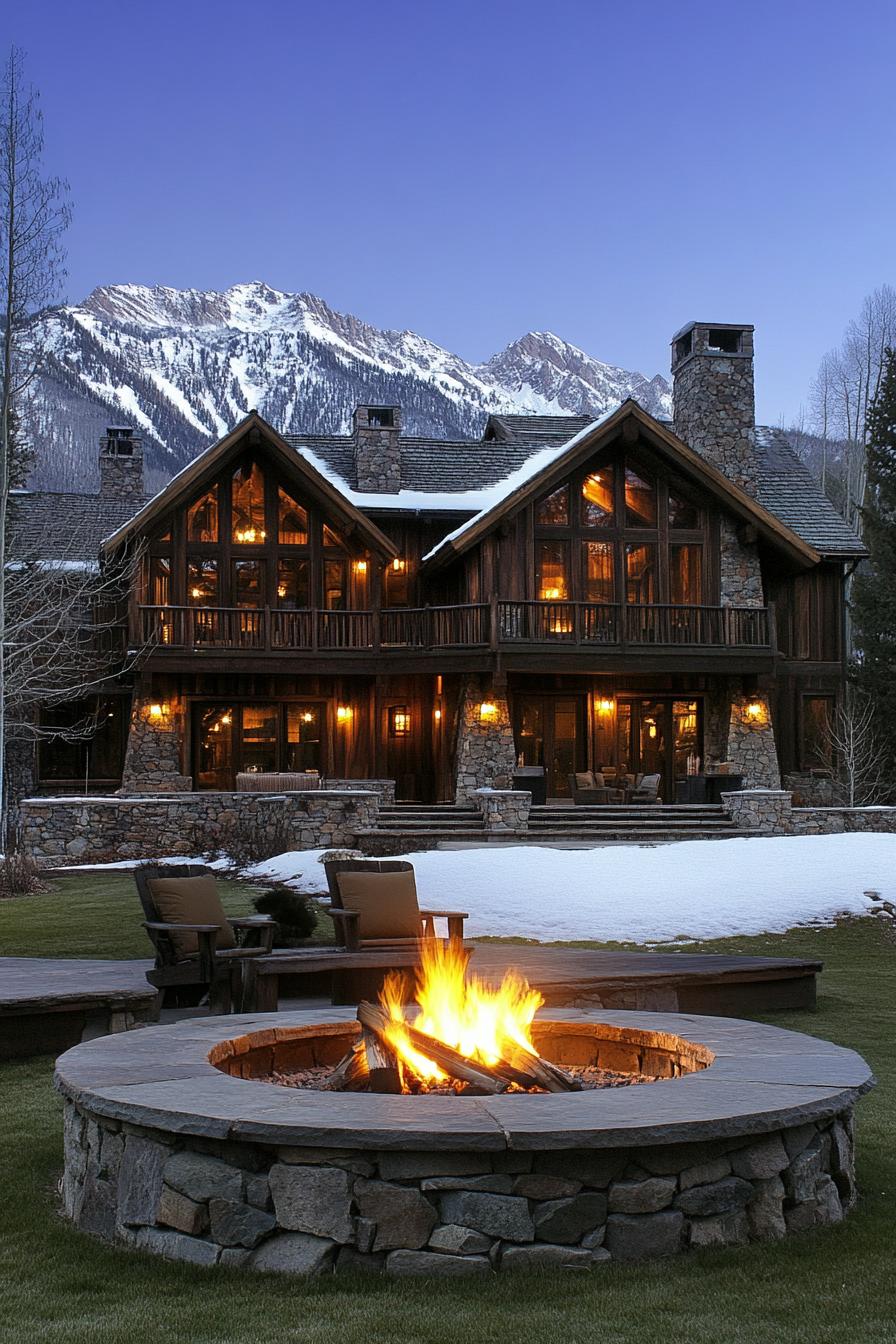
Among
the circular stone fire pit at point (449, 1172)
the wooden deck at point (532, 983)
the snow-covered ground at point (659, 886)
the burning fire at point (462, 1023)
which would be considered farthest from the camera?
the snow-covered ground at point (659, 886)

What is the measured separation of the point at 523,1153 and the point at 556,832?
54.0 ft

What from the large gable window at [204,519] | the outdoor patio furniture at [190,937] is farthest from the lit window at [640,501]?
the outdoor patio furniture at [190,937]

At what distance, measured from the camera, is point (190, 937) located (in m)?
8.32

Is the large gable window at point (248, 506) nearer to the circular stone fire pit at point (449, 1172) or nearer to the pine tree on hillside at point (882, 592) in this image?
the pine tree on hillside at point (882, 592)

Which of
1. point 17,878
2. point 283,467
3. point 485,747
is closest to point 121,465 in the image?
point 283,467

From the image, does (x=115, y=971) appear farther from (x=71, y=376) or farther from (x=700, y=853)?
(x=71, y=376)

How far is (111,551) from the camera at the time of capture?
80.2 feet

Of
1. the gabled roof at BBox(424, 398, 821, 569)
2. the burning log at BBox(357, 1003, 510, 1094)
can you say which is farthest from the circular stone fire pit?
the gabled roof at BBox(424, 398, 821, 569)

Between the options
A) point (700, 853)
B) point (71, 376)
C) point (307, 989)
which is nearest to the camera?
point (307, 989)

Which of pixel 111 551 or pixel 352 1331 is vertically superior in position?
pixel 111 551

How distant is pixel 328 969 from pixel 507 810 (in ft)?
41.7

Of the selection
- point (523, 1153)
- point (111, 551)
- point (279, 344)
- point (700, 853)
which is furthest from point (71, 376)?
point (523, 1153)

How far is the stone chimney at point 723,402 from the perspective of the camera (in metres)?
27.1

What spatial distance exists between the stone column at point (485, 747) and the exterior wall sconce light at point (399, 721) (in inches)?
109
